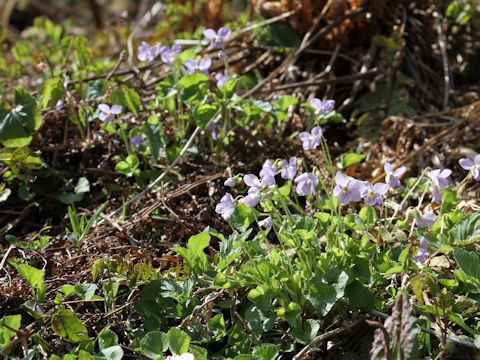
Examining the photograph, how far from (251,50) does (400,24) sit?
3.00 feet

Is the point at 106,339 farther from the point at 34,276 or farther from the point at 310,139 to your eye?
the point at 310,139

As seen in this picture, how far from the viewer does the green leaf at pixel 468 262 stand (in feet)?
4.55

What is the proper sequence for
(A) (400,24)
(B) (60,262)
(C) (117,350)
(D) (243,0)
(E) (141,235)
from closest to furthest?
(C) (117,350) < (B) (60,262) < (E) (141,235) < (A) (400,24) < (D) (243,0)

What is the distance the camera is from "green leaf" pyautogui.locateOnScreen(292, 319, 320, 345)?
1.41 metres

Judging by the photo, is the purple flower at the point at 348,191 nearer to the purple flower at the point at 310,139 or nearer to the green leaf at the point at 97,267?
the purple flower at the point at 310,139

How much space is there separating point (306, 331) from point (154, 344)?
414 millimetres

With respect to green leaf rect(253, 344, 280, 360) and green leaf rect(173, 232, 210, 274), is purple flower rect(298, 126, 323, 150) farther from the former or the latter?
green leaf rect(253, 344, 280, 360)

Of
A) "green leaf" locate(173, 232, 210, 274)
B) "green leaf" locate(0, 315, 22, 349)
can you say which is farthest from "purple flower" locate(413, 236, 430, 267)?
"green leaf" locate(0, 315, 22, 349)

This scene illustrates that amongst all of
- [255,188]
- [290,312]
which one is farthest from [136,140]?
[290,312]

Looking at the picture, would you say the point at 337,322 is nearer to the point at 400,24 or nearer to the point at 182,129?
the point at 182,129

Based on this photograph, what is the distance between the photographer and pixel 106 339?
4.71 feet

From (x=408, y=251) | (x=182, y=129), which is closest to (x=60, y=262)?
(x=182, y=129)

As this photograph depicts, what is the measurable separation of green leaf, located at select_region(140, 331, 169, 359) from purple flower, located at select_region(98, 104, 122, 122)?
112 centimetres

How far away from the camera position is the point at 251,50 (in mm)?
3178
